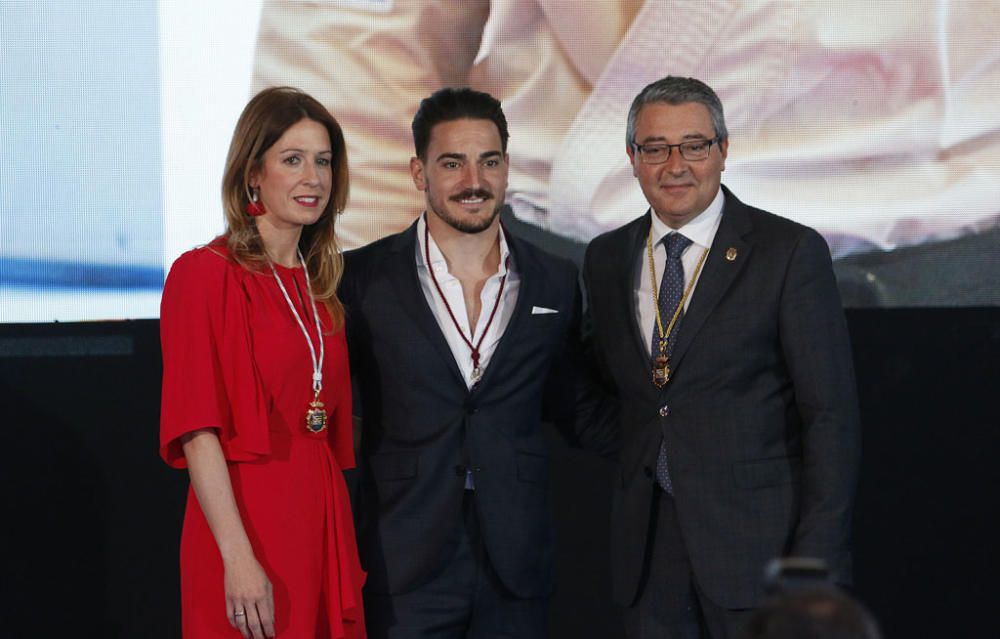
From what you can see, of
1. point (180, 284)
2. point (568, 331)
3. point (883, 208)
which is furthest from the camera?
point (883, 208)

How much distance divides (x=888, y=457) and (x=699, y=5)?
5.05ft

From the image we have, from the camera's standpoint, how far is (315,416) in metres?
2.56

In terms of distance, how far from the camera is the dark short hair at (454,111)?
9.44 ft

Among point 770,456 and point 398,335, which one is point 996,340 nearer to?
point 770,456

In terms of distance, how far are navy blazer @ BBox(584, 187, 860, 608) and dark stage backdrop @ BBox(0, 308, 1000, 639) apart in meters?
1.24

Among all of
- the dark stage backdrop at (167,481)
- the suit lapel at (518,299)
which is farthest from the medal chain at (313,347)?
the dark stage backdrop at (167,481)

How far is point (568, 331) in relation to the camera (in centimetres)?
298

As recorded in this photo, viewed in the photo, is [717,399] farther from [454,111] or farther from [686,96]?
[454,111]

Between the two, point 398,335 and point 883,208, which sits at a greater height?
point 883,208

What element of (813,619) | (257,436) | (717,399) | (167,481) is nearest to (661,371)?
(717,399)

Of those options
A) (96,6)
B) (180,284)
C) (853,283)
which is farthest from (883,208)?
(96,6)

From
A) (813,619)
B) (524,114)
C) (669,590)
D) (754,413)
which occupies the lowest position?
(669,590)

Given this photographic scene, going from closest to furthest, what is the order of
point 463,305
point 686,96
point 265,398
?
1. point 265,398
2. point 686,96
3. point 463,305

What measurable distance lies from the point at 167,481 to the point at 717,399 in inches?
79.9
